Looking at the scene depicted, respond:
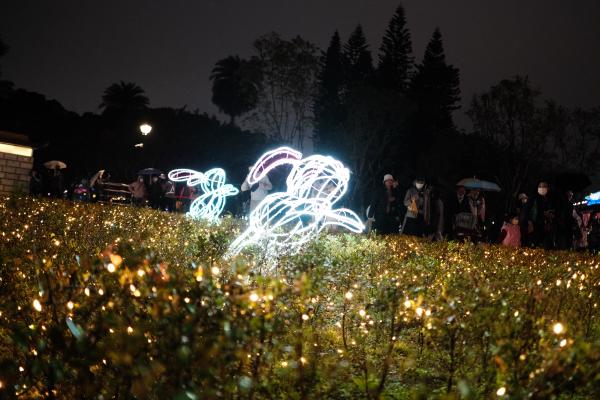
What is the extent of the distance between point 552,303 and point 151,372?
3.16 metres

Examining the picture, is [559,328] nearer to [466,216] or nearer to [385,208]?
[466,216]

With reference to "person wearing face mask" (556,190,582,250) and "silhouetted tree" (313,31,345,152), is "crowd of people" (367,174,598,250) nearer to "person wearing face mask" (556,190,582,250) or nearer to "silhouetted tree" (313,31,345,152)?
"person wearing face mask" (556,190,582,250)

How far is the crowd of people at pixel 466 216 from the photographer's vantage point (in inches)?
535

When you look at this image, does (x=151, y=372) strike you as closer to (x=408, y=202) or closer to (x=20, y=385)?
(x=20, y=385)

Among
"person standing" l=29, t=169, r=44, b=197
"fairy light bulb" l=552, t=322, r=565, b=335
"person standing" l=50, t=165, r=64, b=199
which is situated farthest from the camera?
"person standing" l=50, t=165, r=64, b=199

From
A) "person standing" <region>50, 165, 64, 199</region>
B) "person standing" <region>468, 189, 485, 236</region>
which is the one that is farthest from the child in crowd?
"person standing" <region>50, 165, 64, 199</region>

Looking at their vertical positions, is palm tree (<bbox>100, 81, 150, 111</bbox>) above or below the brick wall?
above

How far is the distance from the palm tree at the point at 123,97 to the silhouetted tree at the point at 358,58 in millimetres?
23564

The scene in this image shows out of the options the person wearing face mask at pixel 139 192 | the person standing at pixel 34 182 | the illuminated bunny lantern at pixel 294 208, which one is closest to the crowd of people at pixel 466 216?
the illuminated bunny lantern at pixel 294 208

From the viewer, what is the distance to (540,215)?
13594 millimetres

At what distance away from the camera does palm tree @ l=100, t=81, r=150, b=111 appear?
6506 cm

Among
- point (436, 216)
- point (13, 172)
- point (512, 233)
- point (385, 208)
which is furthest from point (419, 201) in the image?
point (13, 172)

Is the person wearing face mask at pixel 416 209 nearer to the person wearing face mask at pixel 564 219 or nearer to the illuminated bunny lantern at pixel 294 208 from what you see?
the person wearing face mask at pixel 564 219

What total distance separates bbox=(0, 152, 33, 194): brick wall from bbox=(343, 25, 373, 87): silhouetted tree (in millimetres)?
37467
